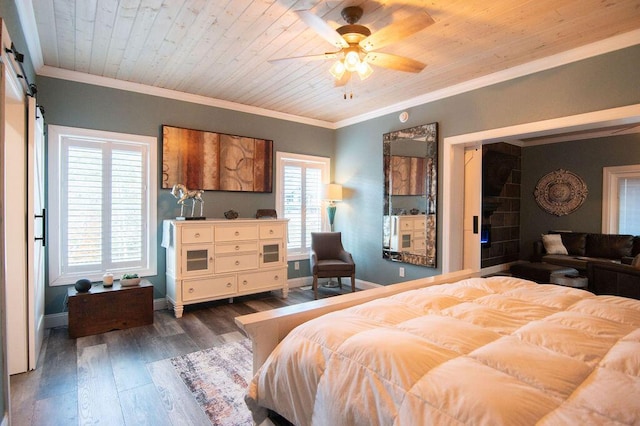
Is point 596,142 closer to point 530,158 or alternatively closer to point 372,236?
point 530,158

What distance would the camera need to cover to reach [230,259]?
4066mm

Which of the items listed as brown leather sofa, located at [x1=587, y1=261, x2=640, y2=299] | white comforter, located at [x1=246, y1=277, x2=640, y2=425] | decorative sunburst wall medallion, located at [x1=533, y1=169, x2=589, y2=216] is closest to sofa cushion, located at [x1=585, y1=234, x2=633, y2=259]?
decorative sunburst wall medallion, located at [x1=533, y1=169, x2=589, y2=216]

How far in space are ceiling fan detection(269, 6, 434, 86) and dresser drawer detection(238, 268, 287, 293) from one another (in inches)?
106

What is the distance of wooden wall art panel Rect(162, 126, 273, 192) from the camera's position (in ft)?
13.2

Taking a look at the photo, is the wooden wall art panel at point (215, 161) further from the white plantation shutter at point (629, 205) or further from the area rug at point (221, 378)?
the white plantation shutter at point (629, 205)

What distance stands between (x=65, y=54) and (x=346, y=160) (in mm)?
3637

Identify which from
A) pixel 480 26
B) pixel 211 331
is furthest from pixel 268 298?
pixel 480 26

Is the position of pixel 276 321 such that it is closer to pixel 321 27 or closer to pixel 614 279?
pixel 321 27

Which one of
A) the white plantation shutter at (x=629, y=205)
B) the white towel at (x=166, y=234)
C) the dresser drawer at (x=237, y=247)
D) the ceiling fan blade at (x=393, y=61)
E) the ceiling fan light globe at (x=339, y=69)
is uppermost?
the ceiling fan blade at (x=393, y=61)

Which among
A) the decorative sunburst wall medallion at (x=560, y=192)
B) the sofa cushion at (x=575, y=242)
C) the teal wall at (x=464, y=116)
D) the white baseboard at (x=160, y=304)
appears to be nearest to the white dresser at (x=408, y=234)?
the teal wall at (x=464, y=116)

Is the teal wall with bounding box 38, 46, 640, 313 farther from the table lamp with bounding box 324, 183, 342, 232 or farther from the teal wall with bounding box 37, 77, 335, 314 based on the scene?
the table lamp with bounding box 324, 183, 342, 232

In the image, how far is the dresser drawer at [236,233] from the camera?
13.0ft

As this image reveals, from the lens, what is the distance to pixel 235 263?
13.5 ft

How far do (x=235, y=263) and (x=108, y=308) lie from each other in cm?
137
